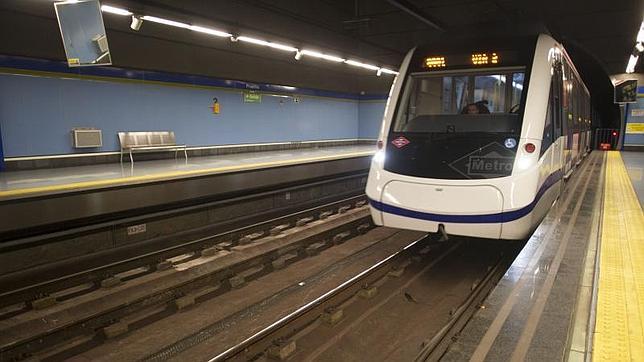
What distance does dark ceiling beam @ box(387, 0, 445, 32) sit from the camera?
8991mm

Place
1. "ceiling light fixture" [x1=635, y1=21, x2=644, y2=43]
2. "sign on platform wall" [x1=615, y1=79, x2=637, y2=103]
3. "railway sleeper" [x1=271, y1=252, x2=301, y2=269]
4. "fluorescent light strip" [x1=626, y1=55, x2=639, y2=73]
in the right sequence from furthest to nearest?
"sign on platform wall" [x1=615, y1=79, x2=637, y2=103] → "fluorescent light strip" [x1=626, y1=55, x2=639, y2=73] → "ceiling light fixture" [x1=635, y1=21, x2=644, y2=43] → "railway sleeper" [x1=271, y1=252, x2=301, y2=269]

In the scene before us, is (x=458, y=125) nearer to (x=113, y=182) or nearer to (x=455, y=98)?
(x=455, y=98)

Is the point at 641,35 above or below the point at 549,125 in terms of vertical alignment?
above

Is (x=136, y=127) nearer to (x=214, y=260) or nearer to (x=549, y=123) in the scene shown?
(x=214, y=260)

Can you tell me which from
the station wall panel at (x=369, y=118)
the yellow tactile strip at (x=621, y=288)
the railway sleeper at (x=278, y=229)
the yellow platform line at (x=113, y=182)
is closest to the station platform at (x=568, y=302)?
the yellow tactile strip at (x=621, y=288)

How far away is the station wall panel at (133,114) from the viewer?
890 cm

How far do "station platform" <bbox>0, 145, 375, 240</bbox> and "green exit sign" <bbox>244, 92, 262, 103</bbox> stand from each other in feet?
15.8

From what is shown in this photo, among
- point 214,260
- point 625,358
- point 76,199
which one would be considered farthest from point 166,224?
point 625,358

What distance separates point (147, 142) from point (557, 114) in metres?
9.51

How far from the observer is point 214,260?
5.59 metres

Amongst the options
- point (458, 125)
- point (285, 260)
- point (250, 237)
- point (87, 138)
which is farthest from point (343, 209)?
point (87, 138)

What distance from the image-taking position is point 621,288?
3467mm

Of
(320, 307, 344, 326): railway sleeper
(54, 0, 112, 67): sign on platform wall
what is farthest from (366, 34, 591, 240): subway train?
(54, 0, 112, 67): sign on platform wall

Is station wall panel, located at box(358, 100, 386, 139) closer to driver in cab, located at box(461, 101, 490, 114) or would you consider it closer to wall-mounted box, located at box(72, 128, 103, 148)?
wall-mounted box, located at box(72, 128, 103, 148)
